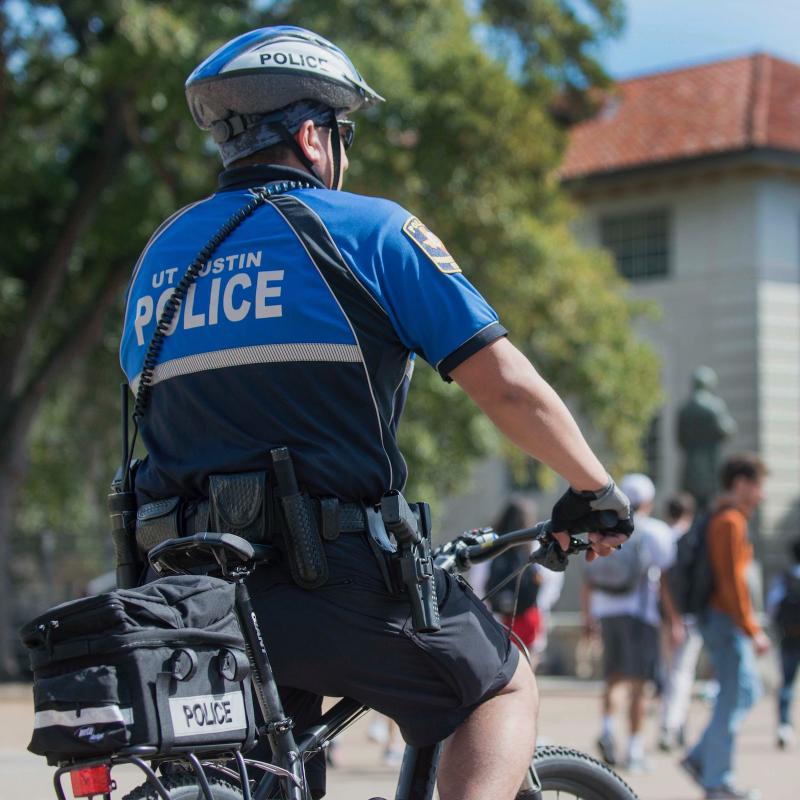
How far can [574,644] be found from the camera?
782 inches

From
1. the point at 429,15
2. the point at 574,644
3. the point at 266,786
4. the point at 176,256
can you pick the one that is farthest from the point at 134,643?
the point at 574,644

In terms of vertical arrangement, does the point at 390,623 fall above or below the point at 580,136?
below

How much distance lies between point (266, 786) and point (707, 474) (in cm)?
1757

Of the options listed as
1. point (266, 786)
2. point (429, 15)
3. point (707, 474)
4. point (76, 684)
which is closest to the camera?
point (76, 684)

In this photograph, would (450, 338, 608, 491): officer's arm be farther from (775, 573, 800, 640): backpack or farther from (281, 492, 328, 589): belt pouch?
(775, 573, 800, 640): backpack

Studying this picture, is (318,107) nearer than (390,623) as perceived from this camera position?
No

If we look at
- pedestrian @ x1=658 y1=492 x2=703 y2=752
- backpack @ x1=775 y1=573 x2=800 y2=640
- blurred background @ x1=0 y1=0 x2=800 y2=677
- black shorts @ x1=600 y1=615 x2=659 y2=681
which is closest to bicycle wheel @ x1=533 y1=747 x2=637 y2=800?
black shorts @ x1=600 y1=615 x2=659 y2=681

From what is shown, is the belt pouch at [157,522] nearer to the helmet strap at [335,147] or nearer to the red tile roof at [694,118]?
the helmet strap at [335,147]

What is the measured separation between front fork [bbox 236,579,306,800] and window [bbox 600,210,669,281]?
2642 centimetres

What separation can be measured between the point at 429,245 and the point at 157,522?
2.39 ft

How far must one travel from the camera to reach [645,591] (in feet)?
32.7

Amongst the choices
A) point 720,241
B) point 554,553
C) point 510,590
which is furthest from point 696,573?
point 720,241

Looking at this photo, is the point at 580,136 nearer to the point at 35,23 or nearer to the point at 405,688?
the point at 35,23

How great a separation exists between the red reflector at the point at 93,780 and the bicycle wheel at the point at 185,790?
135mm
